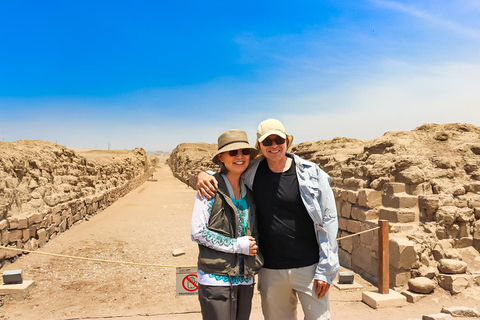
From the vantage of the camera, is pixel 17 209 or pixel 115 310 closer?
pixel 115 310

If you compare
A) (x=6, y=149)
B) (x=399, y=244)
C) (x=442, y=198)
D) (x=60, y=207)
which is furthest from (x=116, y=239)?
(x=442, y=198)

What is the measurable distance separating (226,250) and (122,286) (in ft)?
14.7

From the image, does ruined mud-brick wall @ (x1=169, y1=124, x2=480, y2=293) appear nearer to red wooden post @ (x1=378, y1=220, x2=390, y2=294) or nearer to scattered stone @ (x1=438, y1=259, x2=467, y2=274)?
scattered stone @ (x1=438, y1=259, x2=467, y2=274)

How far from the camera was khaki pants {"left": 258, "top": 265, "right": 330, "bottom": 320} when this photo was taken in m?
2.61

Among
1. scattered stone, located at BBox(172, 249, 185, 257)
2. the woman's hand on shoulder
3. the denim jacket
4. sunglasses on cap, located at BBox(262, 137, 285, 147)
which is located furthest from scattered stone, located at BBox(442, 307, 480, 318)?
scattered stone, located at BBox(172, 249, 185, 257)

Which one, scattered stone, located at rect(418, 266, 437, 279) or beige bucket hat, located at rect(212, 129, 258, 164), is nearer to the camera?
beige bucket hat, located at rect(212, 129, 258, 164)

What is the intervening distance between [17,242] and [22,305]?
2.17m

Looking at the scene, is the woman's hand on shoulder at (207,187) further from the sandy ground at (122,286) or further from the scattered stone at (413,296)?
the scattered stone at (413,296)

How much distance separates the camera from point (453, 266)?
16.8 feet

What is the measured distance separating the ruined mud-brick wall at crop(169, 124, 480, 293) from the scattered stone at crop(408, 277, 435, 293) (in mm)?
170

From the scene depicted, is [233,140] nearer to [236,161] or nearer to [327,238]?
[236,161]

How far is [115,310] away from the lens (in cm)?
495

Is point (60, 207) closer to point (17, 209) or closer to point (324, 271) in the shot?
point (17, 209)

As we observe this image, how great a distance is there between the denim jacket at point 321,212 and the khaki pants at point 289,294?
0.14m
